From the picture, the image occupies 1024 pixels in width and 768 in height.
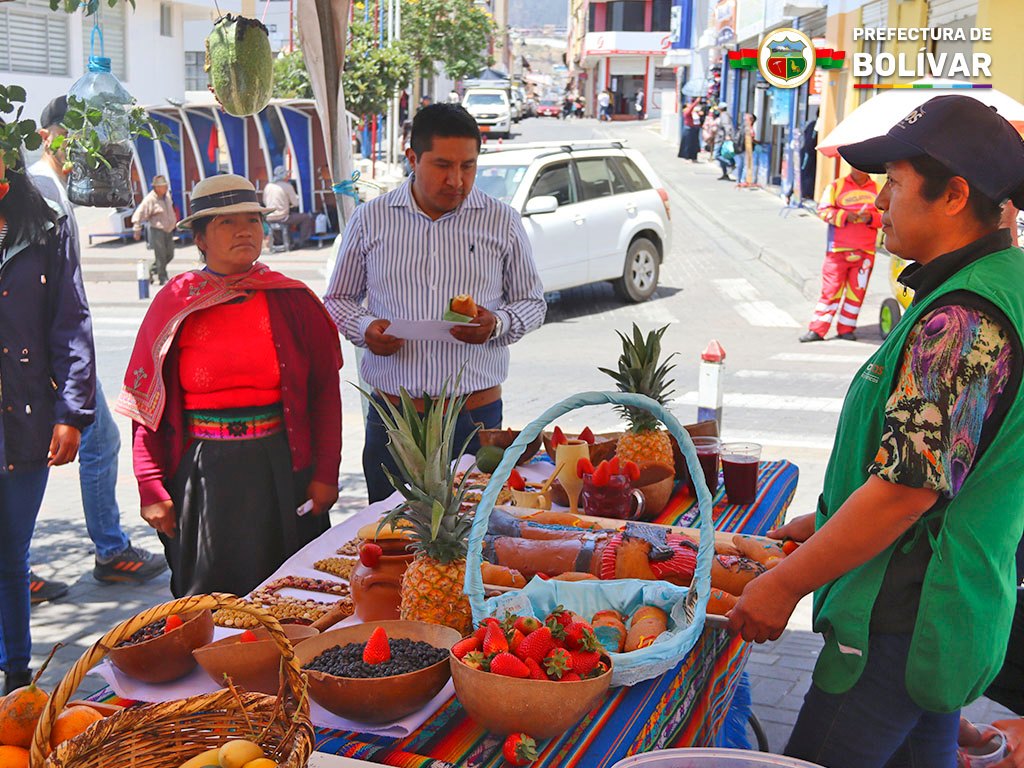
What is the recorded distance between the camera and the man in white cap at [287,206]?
19641 mm

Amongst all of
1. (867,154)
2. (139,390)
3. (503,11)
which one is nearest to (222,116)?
(139,390)

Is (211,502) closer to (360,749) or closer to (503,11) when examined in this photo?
(360,749)

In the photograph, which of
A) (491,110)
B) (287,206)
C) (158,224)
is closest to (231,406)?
(158,224)

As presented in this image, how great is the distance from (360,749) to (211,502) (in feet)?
6.25

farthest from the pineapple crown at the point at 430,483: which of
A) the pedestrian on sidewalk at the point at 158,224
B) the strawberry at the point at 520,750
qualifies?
the pedestrian on sidewalk at the point at 158,224

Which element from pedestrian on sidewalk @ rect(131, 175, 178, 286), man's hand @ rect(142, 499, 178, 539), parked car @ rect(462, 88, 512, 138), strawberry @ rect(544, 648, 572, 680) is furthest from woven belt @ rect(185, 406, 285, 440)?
parked car @ rect(462, 88, 512, 138)

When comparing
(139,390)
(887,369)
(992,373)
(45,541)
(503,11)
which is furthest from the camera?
(503,11)

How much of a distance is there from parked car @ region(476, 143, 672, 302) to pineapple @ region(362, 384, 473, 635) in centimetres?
1024

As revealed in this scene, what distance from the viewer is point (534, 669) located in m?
2.19

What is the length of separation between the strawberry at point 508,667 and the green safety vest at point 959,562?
74 centimetres

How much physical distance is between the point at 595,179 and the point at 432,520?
1163cm

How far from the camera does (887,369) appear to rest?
91.0 inches

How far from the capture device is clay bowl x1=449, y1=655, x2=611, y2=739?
84.4 inches

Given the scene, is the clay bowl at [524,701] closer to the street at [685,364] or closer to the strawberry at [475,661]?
the strawberry at [475,661]
